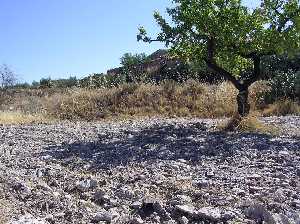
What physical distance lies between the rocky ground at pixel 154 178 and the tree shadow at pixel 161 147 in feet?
0.06

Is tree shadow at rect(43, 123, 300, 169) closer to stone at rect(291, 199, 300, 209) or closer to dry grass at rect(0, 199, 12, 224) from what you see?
dry grass at rect(0, 199, 12, 224)

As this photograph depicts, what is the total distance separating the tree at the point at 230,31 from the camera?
39.3 feet

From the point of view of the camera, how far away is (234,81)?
12828 millimetres

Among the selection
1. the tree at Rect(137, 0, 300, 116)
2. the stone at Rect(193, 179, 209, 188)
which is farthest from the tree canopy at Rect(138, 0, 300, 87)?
the stone at Rect(193, 179, 209, 188)

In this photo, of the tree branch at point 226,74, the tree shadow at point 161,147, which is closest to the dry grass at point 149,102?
the tree branch at point 226,74

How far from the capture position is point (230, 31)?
12023 millimetres

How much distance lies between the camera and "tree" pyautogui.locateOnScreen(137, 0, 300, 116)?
1198 cm

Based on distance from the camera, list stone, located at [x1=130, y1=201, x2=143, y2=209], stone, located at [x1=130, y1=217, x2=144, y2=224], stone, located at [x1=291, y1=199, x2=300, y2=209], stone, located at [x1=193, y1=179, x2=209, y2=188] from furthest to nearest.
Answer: stone, located at [x1=193, y1=179, x2=209, y2=188] < stone, located at [x1=130, y1=201, x2=143, y2=209] < stone, located at [x1=291, y1=199, x2=300, y2=209] < stone, located at [x1=130, y1=217, x2=144, y2=224]

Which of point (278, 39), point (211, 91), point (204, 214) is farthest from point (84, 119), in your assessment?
point (204, 214)

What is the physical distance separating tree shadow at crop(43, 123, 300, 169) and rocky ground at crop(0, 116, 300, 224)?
0.02m

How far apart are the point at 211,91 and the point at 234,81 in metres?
5.86

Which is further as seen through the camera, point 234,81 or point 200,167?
point 234,81

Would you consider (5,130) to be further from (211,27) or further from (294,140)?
(294,140)

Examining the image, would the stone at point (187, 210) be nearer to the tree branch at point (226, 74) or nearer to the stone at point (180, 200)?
the stone at point (180, 200)
